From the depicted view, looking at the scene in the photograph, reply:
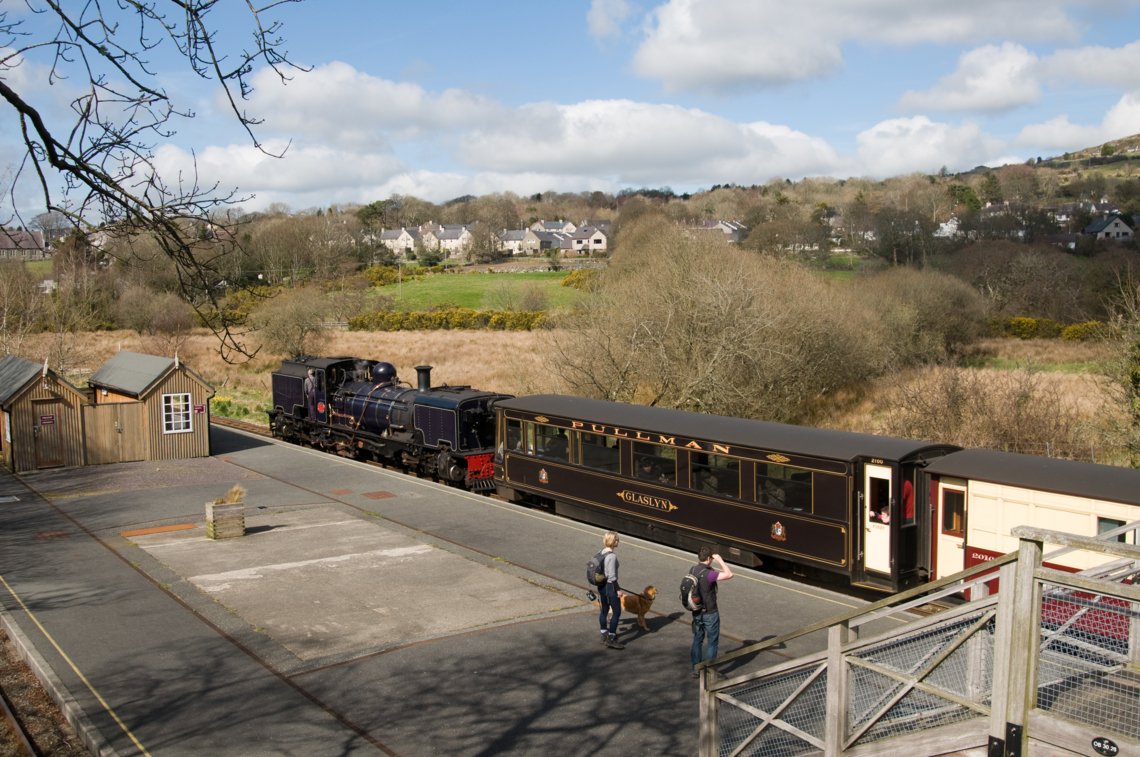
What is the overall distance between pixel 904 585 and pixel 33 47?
13050 mm

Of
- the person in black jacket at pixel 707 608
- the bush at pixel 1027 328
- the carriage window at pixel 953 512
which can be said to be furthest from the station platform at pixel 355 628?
the bush at pixel 1027 328

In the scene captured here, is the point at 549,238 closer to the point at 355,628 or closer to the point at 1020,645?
the point at 355,628

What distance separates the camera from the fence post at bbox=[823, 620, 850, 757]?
632cm

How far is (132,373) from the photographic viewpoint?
2816cm

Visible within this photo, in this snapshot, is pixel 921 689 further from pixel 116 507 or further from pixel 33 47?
pixel 116 507

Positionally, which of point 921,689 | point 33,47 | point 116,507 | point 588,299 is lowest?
point 116,507

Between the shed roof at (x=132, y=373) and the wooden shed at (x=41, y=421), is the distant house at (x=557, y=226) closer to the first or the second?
the shed roof at (x=132, y=373)

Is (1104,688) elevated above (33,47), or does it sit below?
below

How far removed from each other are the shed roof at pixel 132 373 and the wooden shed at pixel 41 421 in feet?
5.25

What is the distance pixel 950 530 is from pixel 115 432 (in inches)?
893

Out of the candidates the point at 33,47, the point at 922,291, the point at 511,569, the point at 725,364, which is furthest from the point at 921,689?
the point at 922,291

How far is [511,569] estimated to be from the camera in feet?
51.8

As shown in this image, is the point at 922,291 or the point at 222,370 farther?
the point at 222,370

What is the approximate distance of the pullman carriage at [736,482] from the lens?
14211 mm
